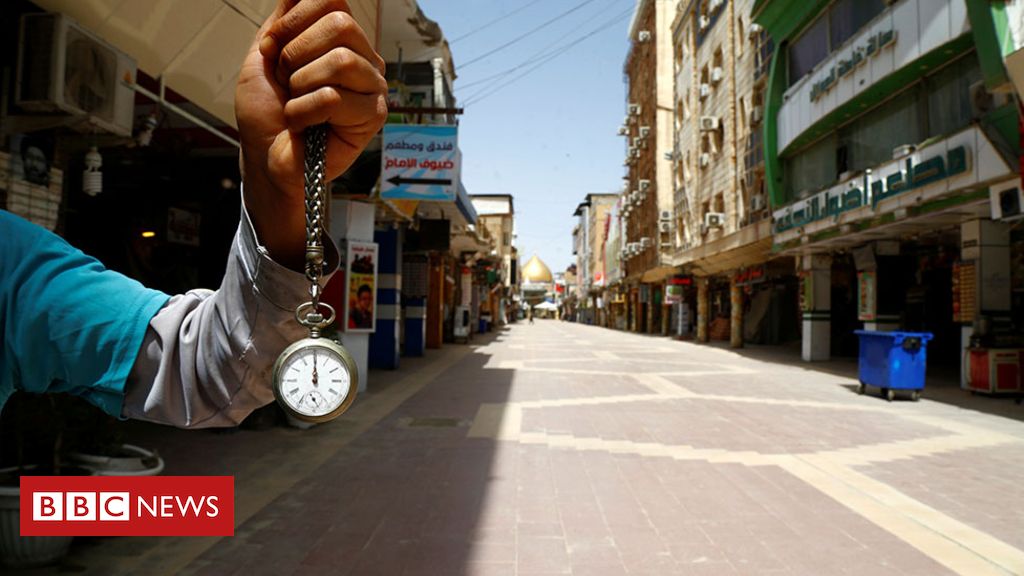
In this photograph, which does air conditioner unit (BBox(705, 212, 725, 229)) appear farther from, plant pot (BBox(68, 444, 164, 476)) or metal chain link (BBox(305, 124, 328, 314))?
metal chain link (BBox(305, 124, 328, 314))

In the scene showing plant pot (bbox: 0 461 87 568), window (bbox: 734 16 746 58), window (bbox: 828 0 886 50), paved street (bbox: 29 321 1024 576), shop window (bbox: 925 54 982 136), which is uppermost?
window (bbox: 734 16 746 58)

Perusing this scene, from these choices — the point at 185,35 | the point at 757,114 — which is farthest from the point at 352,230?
the point at 757,114

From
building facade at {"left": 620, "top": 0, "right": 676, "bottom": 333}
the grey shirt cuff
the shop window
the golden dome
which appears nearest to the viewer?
the grey shirt cuff

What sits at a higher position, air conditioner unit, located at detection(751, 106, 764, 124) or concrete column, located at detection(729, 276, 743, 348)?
air conditioner unit, located at detection(751, 106, 764, 124)

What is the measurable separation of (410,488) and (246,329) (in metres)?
4.54

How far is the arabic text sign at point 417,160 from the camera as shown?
11398 millimetres

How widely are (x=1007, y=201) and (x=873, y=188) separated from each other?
13.5 ft

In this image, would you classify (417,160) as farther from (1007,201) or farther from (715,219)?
(715,219)

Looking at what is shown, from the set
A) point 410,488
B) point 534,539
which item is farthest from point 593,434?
point 534,539

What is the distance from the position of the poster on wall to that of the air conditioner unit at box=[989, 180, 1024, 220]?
6118 millimetres

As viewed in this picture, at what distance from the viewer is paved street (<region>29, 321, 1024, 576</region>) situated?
414 centimetres

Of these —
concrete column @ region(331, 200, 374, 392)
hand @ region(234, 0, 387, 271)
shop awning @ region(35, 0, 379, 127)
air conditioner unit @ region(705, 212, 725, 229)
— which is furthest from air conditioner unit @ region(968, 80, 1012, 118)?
air conditioner unit @ region(705, 212, 725, 229)

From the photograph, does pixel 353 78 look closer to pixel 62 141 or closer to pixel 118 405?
pixel 118 405

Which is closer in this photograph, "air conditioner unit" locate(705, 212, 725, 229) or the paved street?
the paved street
